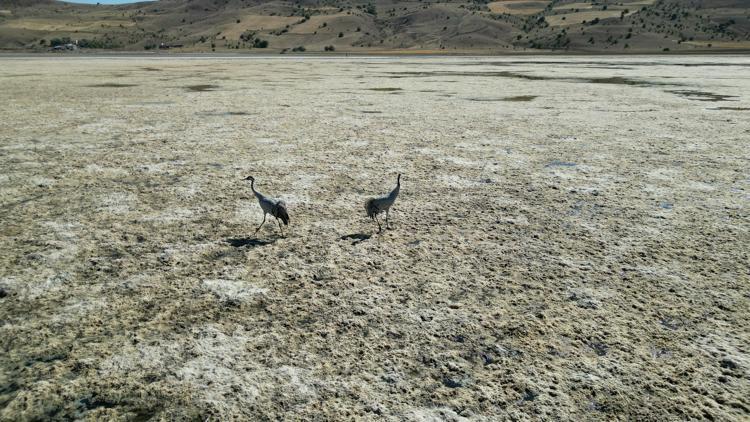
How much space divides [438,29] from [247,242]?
120652 mm

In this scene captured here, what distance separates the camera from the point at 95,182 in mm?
7172

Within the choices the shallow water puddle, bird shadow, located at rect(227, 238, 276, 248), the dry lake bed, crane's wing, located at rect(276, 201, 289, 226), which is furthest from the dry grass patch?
bird shadow, located at rect(227, 238, 276, 248)

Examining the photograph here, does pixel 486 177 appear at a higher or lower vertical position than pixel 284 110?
lower

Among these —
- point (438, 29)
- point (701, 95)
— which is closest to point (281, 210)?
point (701, 95)

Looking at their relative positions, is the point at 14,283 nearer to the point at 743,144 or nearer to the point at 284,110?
the point at 284,110

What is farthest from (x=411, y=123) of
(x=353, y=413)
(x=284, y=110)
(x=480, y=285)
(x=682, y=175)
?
(x=353, y=413)

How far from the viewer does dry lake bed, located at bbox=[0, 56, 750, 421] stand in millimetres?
3062

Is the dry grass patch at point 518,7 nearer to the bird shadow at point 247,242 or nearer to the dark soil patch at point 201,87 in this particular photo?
the dark soil patch at point 201,87

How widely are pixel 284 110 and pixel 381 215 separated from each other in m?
9.17

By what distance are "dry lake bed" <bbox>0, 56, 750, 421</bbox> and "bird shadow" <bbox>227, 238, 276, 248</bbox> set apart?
0.07 metres

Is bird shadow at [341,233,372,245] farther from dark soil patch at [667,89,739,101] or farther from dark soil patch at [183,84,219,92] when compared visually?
dark soil patch at [183,84,219,92]

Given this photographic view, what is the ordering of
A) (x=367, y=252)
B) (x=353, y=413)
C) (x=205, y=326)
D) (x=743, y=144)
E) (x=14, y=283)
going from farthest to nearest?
(x=743, y=144) < (x=367, y=252) < (x=14, y=283) < (x=205, y=326) < (x=353, y=413)

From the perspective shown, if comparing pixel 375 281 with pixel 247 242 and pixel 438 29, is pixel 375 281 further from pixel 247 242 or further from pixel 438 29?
pixel 438 29

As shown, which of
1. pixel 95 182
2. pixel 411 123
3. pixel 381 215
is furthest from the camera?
pixel 411 123
